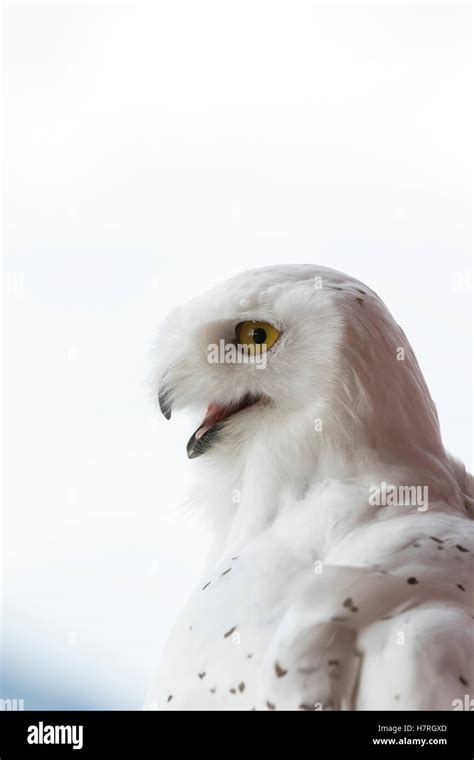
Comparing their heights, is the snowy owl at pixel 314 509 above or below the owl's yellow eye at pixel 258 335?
below

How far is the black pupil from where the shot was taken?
1.12 meters

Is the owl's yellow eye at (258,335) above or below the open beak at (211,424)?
above

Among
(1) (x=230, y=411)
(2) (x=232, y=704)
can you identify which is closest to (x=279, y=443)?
(1) (x=230, y=411)

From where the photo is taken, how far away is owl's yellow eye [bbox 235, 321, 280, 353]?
112cm

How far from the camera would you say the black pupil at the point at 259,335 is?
1.12 m

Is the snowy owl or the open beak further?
the open beak

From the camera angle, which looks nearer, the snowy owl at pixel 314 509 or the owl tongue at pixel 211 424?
the snowy owl at pixel 314 509

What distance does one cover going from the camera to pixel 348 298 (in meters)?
1.11

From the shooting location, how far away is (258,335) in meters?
1.13

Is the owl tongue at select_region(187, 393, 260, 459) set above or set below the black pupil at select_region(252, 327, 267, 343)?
below

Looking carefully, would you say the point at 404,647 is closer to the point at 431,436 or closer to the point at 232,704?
the point at 232,704

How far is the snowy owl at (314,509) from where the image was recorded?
85 cm

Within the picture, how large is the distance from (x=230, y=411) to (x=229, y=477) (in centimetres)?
8
